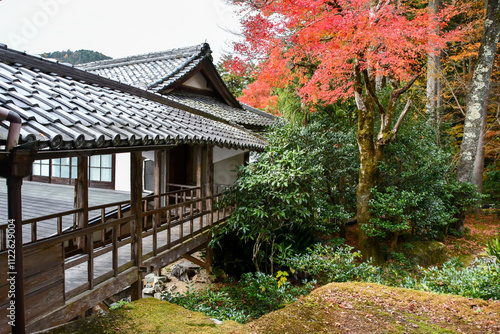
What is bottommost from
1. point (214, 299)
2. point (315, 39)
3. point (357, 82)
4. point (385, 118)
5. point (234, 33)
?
point (214, 299)

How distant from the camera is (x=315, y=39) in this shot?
9.27 metres

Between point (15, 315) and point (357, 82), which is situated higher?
point (357, 82)

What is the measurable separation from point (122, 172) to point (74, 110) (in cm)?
583

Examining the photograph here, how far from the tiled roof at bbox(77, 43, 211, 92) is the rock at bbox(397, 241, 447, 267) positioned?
957 centimetres

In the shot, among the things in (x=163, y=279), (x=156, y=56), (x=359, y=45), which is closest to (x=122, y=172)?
(x=163, y=279)

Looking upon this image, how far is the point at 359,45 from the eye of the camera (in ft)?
26.9

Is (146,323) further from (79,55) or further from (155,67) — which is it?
(79,55)

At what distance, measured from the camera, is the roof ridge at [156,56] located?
1270 cm

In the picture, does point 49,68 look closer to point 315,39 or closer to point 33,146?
point 33,146

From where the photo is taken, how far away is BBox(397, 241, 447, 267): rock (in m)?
9.56

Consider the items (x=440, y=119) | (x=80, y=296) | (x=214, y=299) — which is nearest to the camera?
Answer: (x=80, y=296)

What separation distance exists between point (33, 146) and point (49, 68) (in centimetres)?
382

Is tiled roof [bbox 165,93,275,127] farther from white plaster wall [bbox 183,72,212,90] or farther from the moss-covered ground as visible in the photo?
the moss-covered ground

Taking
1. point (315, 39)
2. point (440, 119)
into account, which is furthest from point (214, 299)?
point (440, 119)
